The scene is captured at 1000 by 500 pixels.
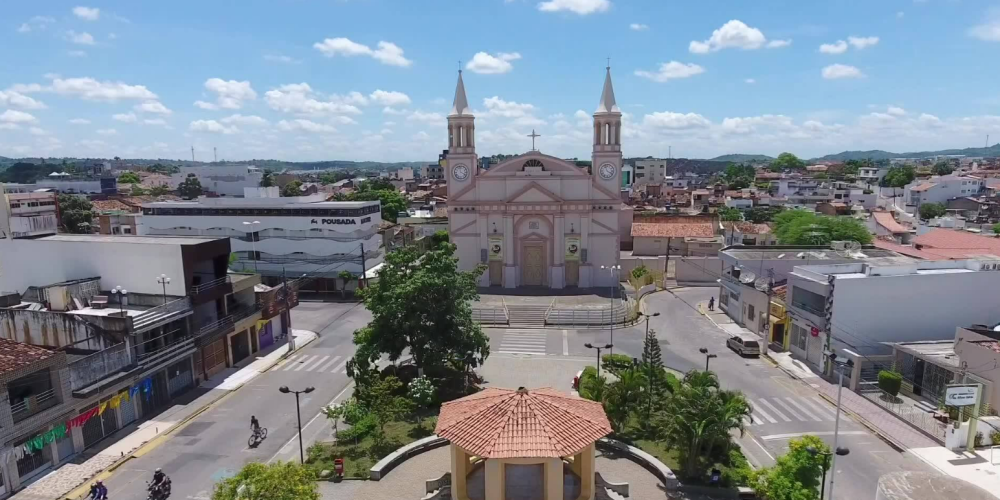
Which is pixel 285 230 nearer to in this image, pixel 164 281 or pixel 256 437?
pixel 164 281

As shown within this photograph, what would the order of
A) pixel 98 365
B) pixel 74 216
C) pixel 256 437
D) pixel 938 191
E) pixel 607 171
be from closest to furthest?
pixel 98 365, pixel 256 437, pixel 607 171, pixel 74 216, pixel 938 191

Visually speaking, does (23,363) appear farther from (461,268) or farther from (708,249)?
(708,249)

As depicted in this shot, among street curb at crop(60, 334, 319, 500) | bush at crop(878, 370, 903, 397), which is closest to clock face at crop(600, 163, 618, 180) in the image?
bush at crop(878, 370, 903, 397)

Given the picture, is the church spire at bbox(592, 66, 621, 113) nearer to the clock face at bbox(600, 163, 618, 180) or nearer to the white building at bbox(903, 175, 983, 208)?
the clock face at bbox(600, 163, 618, 180)

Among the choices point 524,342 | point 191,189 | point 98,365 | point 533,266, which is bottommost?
point 524,342

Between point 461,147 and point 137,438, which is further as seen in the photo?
point 461,147

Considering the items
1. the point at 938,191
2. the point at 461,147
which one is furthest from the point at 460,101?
the point at 938,191

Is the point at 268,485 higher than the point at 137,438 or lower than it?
higher
